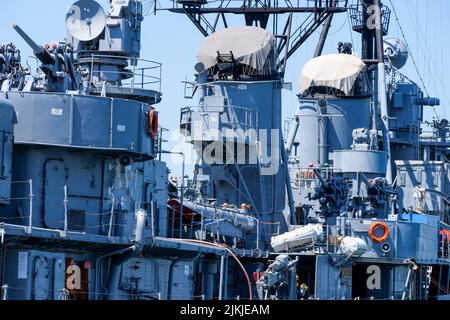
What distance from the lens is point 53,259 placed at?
27.6 meters

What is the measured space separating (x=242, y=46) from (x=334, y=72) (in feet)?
31.5

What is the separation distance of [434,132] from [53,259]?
33.1 metres

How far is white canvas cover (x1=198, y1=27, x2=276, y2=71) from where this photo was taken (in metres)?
43.0

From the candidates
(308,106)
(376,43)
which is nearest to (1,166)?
(308,106)

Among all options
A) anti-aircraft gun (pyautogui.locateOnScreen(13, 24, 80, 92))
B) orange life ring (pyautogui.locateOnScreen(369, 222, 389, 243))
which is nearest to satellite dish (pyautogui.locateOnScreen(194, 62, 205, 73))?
orange life ring (pyautogui.locateOnScreen(369, 222, 389, 243))

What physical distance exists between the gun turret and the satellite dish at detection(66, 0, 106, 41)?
2206 millimetres

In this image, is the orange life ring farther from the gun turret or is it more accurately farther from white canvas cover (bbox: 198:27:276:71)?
the gun turret

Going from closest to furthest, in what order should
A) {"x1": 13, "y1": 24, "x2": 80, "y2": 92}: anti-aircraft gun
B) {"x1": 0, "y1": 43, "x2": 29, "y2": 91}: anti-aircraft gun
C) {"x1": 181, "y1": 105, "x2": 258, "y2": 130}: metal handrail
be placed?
{"x1": 13, "y1": 24, "x2": 80, "y2": 92}: anti-aircraft gun, {"x1": 0, "y1": 43, "x2": 29, "y2": 91}: anti-aircraft gun, {"x1": 181, "y1": 105, "x2": 258, "y2": 130}: metal handrail

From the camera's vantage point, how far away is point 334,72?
171 ft

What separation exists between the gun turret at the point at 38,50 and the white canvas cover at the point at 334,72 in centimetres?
2318

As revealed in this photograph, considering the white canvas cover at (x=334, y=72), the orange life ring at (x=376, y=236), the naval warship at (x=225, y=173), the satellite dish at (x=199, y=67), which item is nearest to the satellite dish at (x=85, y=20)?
the naval warship at (x=225, y=173)

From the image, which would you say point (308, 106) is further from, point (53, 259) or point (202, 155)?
point (53, 259)

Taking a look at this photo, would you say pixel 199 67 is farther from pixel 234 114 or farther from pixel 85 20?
pixel 85 20

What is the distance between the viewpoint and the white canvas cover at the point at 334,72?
51.9 metres
